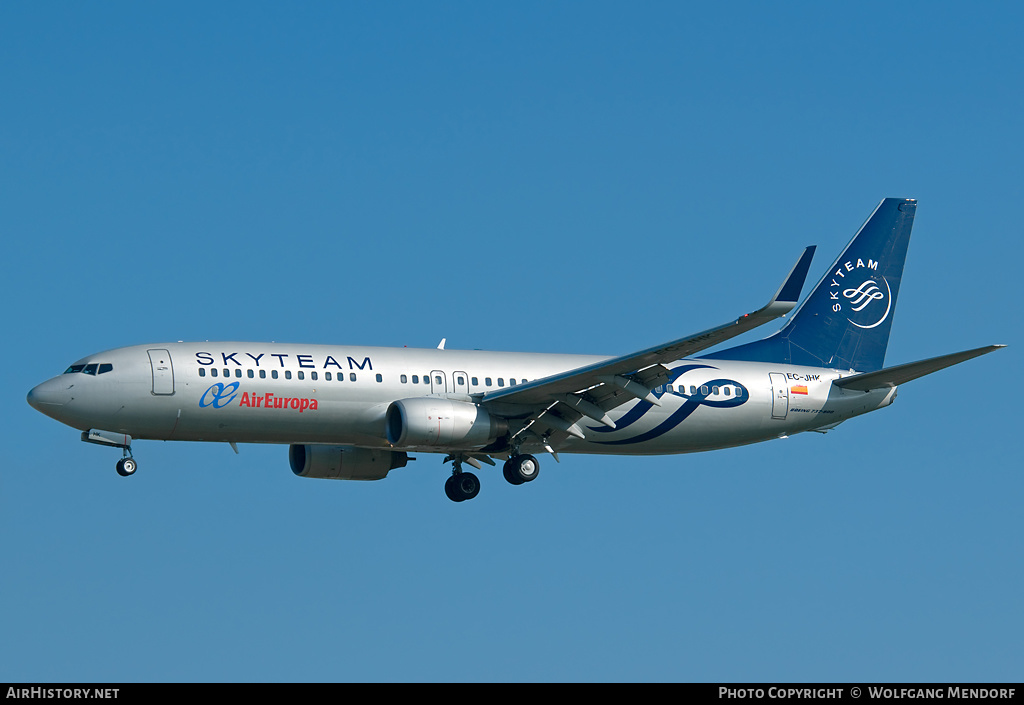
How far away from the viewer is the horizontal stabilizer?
4181 centimetres

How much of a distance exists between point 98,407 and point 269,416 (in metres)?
4.88

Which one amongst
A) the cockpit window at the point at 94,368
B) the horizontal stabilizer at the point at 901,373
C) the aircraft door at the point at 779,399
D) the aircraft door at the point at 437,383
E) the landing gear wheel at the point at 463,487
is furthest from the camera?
the aircraft door at the point at 779,399

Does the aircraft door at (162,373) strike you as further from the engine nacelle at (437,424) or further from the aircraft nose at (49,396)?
the engine nacelle at (437,424)

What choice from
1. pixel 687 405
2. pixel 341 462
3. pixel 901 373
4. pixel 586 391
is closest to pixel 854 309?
pixel 901 373

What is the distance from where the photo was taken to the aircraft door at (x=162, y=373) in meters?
42.3

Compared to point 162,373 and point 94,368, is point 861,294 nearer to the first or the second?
point 162,373

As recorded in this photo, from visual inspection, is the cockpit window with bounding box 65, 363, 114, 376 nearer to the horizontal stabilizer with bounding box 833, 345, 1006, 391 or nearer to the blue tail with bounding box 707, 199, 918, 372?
the blue tail with bounding box 707, 199, 918, 372

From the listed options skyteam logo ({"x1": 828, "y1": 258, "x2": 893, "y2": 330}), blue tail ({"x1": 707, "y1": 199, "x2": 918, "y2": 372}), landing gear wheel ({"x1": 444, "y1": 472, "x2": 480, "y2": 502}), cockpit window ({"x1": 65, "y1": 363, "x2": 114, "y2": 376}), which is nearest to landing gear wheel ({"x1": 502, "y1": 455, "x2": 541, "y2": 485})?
landing gear wheel ({"x1": 444, "y1": 472, "x2": 480, "y2": 502})

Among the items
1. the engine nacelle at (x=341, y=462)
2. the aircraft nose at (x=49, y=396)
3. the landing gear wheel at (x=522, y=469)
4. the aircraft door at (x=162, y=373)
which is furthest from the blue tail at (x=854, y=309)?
the aircraft nose at (x=49, y=396)

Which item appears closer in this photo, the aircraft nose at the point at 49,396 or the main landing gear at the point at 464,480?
the aircraft nose at the point at 49,396

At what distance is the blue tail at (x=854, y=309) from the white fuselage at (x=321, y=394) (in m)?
2.98

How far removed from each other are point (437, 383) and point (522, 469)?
3.78m

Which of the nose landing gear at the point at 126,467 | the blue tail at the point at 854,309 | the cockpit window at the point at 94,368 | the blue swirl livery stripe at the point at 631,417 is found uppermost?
the blue tail at the point at 854,309

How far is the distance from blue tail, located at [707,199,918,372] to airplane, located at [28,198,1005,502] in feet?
0.28
